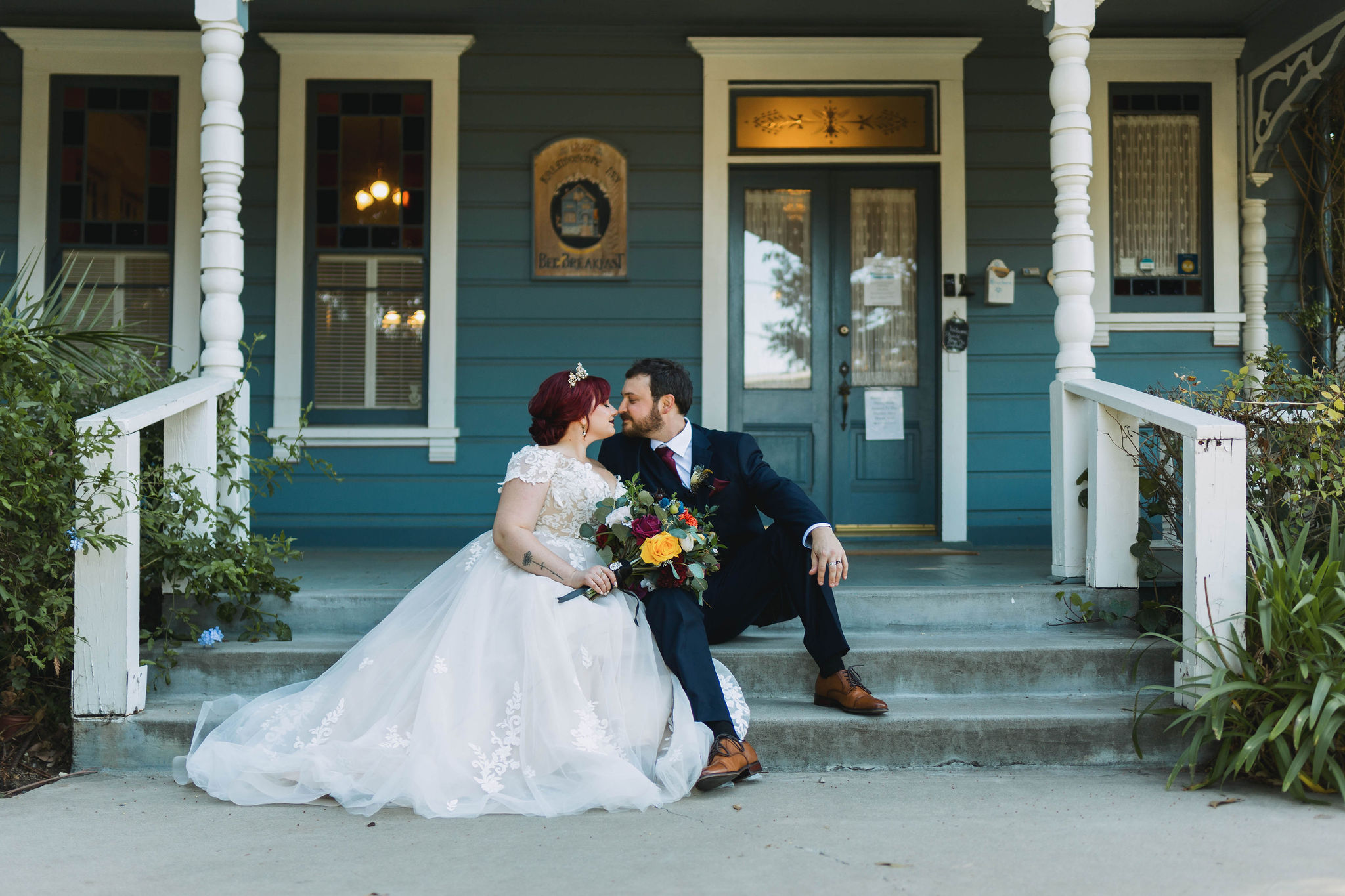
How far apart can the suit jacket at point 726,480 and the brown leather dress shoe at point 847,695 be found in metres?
0.33

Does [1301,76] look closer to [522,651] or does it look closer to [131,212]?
[522,651]

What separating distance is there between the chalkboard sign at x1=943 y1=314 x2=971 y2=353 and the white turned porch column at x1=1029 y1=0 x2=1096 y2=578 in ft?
5.04

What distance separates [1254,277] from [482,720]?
5.30 meters

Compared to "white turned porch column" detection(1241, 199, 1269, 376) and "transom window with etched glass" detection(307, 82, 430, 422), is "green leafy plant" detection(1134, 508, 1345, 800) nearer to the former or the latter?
"white turned porch column" detection(1241, 199, 1269, 376)

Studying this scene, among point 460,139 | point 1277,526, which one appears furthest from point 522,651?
point 460,139

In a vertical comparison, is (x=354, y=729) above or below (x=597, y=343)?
below

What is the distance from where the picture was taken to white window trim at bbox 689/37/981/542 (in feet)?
19.7

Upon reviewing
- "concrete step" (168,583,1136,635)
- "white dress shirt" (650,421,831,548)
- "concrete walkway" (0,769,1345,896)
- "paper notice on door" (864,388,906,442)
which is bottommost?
"concrete walkway" (0,769,1345,896)

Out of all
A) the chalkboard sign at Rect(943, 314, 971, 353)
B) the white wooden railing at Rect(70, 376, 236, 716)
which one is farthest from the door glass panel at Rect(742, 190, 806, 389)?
the white wooden railing at Rect(70, 376, 236, 716)

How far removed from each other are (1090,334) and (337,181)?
4197 mm

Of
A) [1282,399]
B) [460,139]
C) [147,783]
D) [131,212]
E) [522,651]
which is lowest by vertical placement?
[147,783]

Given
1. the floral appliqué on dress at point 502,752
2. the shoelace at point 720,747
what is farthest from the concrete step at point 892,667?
the floral appliqué on dress at point 502,752

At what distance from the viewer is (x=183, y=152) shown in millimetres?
5945

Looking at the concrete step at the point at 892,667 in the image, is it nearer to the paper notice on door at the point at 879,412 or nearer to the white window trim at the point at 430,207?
the white window trim at the point at 430,207
